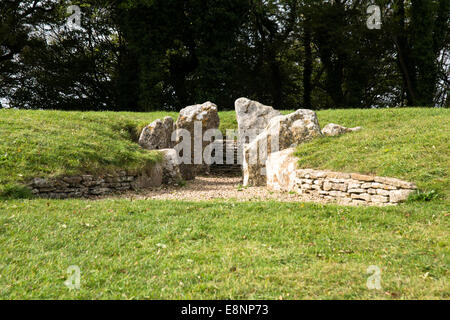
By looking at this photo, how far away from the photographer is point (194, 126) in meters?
12.5

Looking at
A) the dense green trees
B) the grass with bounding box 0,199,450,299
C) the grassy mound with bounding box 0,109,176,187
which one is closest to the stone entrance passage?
the grassy mound with bounding box 0,109,176,187

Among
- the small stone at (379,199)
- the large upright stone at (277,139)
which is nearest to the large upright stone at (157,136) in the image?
the large upright stone at (277,139)

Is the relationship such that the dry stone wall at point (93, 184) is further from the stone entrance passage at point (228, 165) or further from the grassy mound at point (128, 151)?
the stone entrance passage at point (228, 165)

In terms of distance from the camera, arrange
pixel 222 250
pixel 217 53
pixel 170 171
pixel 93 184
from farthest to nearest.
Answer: pixel 217 53 → pixel 170 171 → pixel 93 184 → pixel 222 250

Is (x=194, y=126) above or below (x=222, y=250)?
above

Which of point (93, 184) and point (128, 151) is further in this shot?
point (128, 151)

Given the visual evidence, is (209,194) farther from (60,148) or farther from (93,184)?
(60,148)

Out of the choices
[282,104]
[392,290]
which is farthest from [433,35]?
[392,290]

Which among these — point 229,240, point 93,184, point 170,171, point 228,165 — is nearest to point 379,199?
point 229,240

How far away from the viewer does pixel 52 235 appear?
4996 millimetres

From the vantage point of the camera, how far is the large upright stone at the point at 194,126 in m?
12.4

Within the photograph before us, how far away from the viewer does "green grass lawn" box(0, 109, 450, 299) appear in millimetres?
3525

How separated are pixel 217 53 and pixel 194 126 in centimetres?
1084
